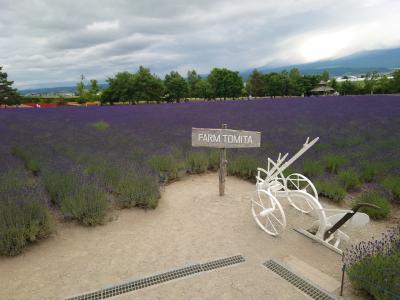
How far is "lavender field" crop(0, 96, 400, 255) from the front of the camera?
3438 millimetres

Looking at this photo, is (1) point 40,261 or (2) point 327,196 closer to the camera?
(1) point 40,261

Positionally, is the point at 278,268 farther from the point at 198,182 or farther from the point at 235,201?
the point at 198,182

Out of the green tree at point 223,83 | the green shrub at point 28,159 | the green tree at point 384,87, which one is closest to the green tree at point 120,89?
the green tree at point 223,83

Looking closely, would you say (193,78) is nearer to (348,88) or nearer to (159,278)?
(348,88)

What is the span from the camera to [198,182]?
17.6 feet

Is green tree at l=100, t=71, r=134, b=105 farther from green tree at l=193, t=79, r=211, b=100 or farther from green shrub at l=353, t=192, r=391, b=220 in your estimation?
green shrub at l=353, t=192, r=391, b=220

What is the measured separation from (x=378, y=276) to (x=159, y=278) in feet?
5.54

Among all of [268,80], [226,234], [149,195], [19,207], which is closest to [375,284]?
[226,234]

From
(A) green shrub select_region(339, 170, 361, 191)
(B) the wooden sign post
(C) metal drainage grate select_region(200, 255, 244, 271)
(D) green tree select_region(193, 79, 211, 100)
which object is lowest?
(C) metal drainage grate select_region(200, 255, 244, 271)

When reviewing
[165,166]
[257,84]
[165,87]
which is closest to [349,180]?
[165,166]

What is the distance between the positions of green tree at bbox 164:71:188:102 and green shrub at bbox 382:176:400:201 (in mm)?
34130

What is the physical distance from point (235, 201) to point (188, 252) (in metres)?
1.56

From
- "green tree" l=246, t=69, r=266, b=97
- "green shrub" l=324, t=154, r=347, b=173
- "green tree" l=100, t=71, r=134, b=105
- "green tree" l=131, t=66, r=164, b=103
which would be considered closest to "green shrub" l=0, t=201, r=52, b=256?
"green shrub" l=324, t=154, r=347, b=173

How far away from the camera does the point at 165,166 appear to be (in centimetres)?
547
